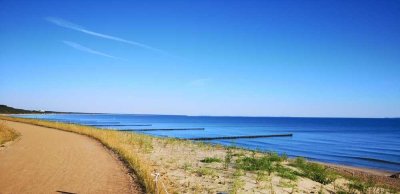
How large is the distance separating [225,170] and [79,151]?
10129mm

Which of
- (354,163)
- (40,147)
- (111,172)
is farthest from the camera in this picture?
(354,163)

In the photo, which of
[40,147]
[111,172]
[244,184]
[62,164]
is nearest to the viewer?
[244,184]

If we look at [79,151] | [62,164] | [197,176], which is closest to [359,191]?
[197,176]

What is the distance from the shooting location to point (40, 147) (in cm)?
2309

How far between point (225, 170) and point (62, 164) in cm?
843

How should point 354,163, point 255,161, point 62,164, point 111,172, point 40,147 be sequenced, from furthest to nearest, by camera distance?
point 354,163, point 40,147, point 255,161, point 62,164, point 111,172

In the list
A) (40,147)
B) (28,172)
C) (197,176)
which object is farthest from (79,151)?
(197,176)

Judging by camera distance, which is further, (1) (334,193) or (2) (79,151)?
(2) (79,151)

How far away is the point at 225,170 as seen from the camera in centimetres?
1747

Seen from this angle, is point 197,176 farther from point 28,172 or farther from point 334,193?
point 28,172

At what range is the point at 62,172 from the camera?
49.3 feet

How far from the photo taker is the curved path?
12.2m

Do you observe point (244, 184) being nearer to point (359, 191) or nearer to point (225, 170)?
point (225, 170)

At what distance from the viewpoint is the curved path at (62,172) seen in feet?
40.2
